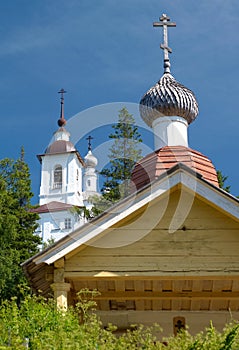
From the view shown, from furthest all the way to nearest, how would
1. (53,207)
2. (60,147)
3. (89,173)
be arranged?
(89,173)
(60,147)
(53,207)

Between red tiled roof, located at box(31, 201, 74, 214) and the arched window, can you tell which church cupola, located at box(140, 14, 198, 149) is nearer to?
red tiled roof, located at box(31, 201, 74, 214)

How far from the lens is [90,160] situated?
9331cm

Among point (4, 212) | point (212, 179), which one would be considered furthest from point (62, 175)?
point (212, 179)

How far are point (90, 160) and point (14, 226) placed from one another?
60323mm

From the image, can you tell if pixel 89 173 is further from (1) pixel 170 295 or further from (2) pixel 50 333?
(2) pixel 50 333

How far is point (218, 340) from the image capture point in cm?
589

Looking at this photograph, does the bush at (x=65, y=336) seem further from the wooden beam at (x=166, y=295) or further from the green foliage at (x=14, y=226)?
the green foliage at (x=14, y=226)

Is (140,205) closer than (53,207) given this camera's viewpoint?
Yes

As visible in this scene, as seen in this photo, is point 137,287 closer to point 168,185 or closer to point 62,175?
point 168,185

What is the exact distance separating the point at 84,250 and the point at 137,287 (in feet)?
4.97

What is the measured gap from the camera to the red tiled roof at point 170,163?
12812 millimetres

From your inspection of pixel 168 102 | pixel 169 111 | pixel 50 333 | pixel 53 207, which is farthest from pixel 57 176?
pixel 50 333

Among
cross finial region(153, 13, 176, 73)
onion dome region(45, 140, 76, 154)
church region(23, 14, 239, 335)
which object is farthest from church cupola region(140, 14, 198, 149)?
onion dome region(45, 140, 76, 154)

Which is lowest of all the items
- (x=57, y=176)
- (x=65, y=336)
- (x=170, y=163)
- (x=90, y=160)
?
(x=65, y=336)
